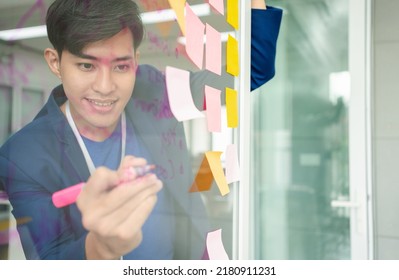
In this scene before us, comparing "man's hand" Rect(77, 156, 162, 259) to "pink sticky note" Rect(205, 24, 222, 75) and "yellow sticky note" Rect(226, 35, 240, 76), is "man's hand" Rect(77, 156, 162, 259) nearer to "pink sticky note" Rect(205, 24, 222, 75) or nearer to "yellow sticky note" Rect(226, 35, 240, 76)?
"pink sticky note" Rect(205, 24, 222, 75)

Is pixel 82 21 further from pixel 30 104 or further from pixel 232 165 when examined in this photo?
pixel 232 165

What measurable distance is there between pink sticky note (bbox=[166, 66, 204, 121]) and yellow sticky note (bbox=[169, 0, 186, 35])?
0.07 metres

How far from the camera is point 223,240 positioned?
0.80m

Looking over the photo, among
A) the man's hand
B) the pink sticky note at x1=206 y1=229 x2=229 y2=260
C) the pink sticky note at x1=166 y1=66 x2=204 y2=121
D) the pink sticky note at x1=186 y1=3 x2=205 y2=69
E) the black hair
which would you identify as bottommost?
the pink sticky note at x1=206 y1=229 x2=229 y2=260

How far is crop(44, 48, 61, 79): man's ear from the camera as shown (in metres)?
0.36

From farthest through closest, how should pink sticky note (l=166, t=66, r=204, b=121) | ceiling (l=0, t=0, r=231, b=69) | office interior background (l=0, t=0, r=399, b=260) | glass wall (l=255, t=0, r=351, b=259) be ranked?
glass wall (l=255, t=0, r=351, b=259) < office interior background (l=0, t=0, r=399, b=260) < pink sticky note (l=166, t=66, r=204, b=121) < ceiling (l=0, t=0, r=231, b=69)

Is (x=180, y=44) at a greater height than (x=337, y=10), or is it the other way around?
(x=337, y=10)

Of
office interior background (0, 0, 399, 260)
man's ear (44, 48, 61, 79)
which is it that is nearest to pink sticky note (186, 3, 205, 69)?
man's ear (44, 48, 61, 79)

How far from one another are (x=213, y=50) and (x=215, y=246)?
1.25 feet

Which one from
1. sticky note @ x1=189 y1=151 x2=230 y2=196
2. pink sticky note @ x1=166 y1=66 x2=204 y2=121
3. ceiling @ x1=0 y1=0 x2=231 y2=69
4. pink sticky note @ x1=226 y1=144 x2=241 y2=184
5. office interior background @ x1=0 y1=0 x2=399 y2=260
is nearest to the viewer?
ceiling @ x1=0 y1=0 x2=231 y2=69

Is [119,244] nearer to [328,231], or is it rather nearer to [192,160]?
[192,160]
